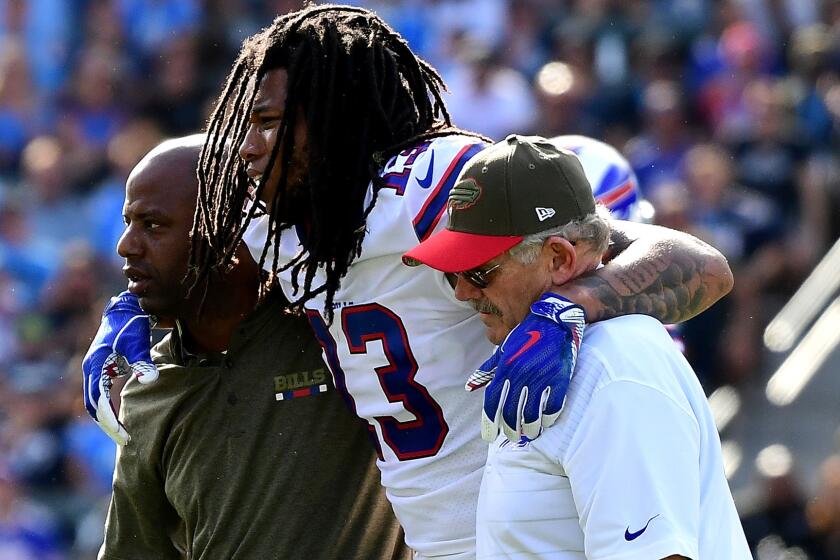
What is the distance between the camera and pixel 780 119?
867 cm

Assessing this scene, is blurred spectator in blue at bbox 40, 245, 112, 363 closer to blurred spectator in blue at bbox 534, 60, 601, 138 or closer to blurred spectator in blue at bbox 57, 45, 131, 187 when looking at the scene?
blurred spectator in blue at bbox 57, 45, 131, 187

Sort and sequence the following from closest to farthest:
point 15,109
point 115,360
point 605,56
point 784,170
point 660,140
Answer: point 115,360 → point 784,170 → point 660,140 → point 605,56 → point 15,109

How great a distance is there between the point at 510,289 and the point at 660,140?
6.50 metres

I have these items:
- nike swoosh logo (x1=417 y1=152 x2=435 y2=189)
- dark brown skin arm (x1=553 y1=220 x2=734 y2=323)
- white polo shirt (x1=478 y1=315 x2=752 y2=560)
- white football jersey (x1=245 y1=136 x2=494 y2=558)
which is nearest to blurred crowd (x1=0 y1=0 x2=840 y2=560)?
white football jersey (x1=245 y1=136 x2=494 y2=558)

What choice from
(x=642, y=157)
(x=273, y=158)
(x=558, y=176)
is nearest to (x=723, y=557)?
(x=558, y=176)

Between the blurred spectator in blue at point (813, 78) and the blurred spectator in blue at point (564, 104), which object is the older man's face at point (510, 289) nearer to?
the blurred spectator in blue at point (564, 104)

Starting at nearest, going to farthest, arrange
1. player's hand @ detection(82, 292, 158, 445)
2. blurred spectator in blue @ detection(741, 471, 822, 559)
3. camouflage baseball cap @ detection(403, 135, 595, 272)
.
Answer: camouflage baseball cap @ detection(403, 135, 595, 272) → player's hand @ detection(82, 292, 158, 445) → blurred spectator in blue @ detection(741, 471, 822, 559)

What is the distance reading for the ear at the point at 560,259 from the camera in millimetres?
2576

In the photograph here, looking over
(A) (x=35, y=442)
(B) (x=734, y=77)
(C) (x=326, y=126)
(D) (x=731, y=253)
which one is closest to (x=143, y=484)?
(C) (x=326, y=126)

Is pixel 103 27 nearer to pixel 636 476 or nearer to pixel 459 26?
pixel 459 26

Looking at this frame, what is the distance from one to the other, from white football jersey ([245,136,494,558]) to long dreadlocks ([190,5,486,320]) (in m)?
0.07

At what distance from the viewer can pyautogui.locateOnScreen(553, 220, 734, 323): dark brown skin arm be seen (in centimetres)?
259

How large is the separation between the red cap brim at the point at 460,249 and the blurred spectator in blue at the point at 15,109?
26.8 feet

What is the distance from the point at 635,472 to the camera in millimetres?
2287
